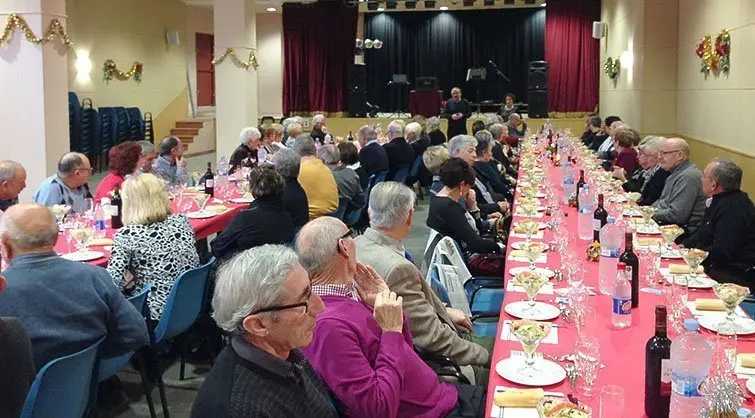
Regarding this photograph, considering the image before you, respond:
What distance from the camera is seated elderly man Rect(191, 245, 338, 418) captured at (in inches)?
68.4

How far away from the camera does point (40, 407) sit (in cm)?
233

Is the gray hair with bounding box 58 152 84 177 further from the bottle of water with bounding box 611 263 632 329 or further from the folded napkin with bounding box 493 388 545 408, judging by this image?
the folded napkin with bounding box 493 388 545 408

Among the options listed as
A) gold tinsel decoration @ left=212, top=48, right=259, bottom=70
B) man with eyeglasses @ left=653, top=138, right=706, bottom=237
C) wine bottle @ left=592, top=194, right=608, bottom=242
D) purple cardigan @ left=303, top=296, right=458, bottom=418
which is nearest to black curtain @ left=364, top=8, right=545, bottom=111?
gold tinsel decoration @ left=212, top=48, right=259, bottom=70

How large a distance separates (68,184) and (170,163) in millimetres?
1951

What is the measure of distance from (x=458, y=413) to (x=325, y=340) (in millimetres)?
752

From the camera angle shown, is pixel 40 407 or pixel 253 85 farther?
pixel 253 85

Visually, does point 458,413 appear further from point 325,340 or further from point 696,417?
point 696,417

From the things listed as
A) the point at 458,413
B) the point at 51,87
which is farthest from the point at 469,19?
the point at 458,413

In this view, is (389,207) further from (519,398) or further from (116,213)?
(116,213)

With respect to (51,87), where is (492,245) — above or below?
below

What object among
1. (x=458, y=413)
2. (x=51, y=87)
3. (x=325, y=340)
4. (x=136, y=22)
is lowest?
(x=458, y=413)

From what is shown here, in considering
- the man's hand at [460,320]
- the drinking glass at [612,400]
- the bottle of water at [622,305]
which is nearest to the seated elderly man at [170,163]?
the man's hand at [460,320]

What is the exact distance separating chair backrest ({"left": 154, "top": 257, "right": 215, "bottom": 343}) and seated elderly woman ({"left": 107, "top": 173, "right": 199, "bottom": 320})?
0.17 meters

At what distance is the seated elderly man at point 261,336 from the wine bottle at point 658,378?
36.2 inches
